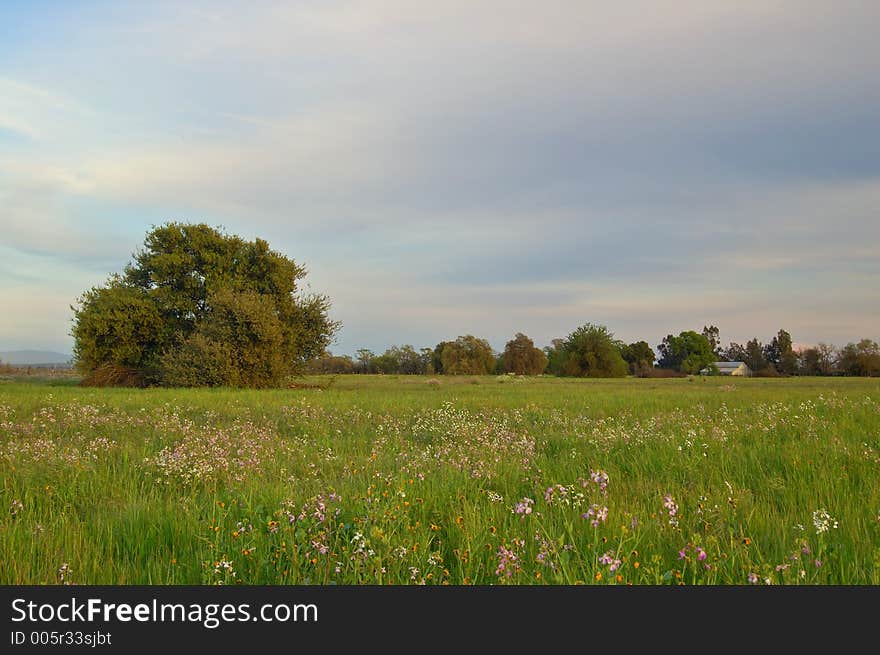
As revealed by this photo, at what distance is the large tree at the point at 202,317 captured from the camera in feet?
116

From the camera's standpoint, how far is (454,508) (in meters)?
5.43

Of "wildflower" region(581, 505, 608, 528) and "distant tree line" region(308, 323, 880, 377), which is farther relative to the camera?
"distant tree line" region(308, 323, 880, 377)

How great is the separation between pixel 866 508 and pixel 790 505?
2.12 ft

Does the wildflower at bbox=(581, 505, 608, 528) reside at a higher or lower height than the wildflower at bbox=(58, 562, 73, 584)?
higher

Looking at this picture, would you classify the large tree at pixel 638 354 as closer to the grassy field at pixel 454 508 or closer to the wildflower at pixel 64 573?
the grassy field at pixel 454 508

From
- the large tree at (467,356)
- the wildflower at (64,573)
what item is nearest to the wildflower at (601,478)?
the wildflower at (64,573)

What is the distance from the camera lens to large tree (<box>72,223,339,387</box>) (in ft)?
116

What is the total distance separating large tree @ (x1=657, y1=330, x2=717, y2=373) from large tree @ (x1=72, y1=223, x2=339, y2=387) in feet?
330

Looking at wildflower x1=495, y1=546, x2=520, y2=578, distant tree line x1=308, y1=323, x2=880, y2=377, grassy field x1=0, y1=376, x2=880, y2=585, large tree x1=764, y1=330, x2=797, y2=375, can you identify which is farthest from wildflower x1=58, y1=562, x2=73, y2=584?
large tree x1=764, y1=330, x2=797, y2=375

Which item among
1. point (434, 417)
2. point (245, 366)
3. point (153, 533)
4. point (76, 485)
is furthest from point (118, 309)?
point (153, 533)

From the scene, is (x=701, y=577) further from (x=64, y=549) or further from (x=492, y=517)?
(x=64, y=549)

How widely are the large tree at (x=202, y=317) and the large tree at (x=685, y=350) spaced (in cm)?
10067

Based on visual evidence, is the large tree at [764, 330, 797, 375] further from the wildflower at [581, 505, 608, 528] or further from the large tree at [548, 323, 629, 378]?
the wildflower at [581, 505, 608, 528]

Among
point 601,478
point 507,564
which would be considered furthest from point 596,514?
point 507,564
